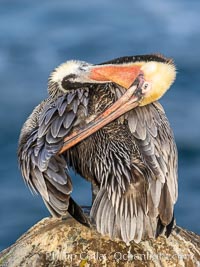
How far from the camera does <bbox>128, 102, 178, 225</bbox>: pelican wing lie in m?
8.52

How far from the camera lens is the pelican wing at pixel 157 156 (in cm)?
852

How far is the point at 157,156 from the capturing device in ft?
28.4

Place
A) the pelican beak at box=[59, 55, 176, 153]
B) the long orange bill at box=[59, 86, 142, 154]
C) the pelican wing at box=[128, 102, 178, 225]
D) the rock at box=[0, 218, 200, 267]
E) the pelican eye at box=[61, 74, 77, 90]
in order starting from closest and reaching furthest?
1. the rock at box=[0, 218, 200, 267]
2. the pelican wing at box=[128, 102, 178, 225]
3. the long orange bill at box=[59, 86, 142, 154]
4. the pelican beak at box=[59, 55, 176, 153]
5. the pelican eye at box=[61, 74, 77, 90]

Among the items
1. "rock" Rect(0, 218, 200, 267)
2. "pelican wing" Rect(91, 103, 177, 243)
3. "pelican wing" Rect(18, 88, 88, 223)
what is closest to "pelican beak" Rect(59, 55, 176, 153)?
"pelican wing" Rect(18, 88, 88, 223)

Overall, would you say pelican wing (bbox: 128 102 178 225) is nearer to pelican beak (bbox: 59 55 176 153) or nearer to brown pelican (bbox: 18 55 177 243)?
brown pelican (bbox: 18 55 177 243)

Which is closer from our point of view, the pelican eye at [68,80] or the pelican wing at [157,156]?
the pelican wing at [157,156]

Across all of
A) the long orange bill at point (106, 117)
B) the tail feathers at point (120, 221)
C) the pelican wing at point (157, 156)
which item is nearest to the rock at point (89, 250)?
the tail feathers at point (120, 221)

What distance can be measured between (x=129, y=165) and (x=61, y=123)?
0.56m

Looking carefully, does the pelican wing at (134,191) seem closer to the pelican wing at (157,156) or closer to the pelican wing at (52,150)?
the pelican wing at (157,156)

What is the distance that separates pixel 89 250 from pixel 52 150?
0.71 m

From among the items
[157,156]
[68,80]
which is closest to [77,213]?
[157,156]

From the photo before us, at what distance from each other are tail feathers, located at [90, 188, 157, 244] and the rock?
9 cm

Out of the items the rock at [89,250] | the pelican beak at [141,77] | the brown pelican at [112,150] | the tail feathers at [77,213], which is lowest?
the rock at [89,250]

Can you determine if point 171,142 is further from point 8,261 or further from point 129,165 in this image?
point 8,261
